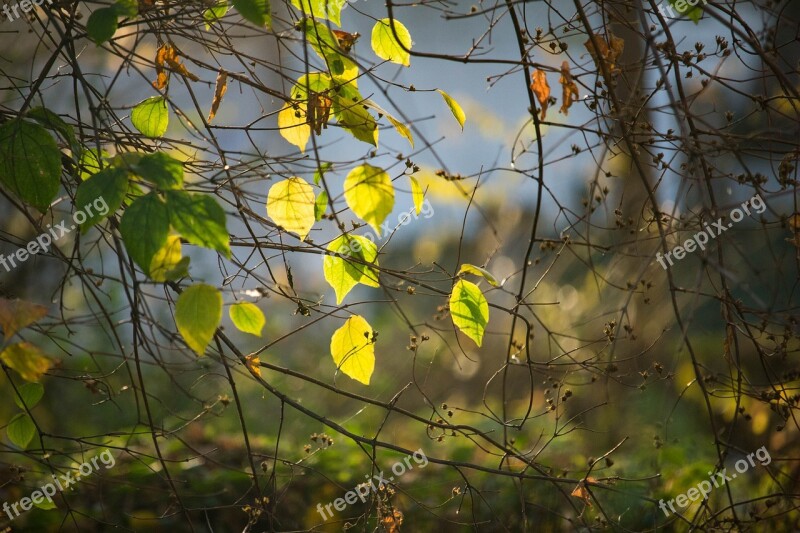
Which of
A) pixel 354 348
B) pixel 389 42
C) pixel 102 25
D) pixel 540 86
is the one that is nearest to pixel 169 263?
pixel 102 25

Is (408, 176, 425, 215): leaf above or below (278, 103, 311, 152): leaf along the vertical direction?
below

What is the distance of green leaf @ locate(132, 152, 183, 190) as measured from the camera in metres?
1.03

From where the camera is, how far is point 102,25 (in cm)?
113

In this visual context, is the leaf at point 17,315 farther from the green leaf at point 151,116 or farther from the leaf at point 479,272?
the leaf at point 479,272

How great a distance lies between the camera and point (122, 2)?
1.16 meters

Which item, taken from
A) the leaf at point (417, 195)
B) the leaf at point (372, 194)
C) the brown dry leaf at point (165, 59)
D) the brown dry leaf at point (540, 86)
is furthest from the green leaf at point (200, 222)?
the brown dry leaf at point (540, 86)

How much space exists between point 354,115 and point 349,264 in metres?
0.31

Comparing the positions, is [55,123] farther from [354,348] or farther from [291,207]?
[354,348]

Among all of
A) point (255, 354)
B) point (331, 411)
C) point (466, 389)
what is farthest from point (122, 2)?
point (466, 389)

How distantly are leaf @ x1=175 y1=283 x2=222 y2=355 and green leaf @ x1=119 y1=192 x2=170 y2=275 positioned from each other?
90mm

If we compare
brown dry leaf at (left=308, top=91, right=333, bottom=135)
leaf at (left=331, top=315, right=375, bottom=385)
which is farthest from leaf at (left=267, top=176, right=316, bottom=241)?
leaf at (left=331, top=315, right=375, bottom=385)

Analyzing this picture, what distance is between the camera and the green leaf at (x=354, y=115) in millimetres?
1391

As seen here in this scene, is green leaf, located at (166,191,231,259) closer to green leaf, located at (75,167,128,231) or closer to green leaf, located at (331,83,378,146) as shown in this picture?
green leaf, located at (75,167,128,231)

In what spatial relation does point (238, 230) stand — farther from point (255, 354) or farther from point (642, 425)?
point (255, 354)
